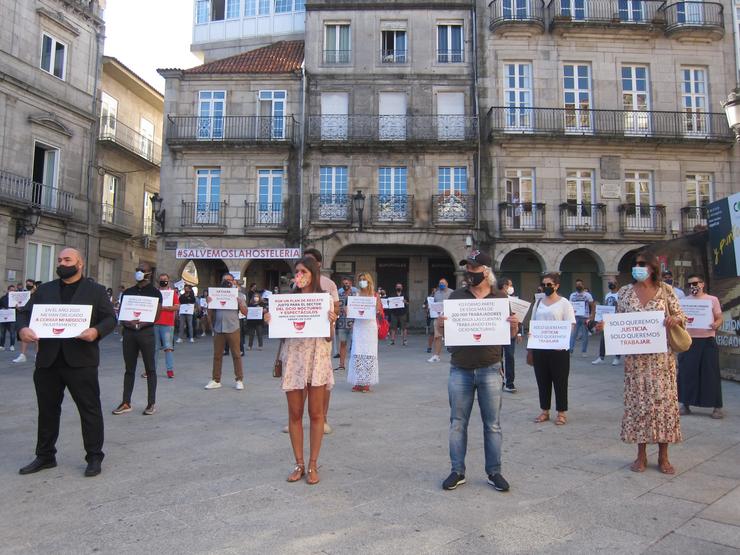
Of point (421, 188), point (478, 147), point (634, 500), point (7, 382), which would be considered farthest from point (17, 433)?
point (478, 147)

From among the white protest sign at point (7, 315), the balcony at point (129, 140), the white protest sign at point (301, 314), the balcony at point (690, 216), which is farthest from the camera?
the balcony at point (129, 140)

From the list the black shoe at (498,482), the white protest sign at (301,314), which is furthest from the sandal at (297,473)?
the black shoe at (498,482)

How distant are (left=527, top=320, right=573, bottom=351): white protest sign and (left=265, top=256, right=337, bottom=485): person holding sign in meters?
3.09

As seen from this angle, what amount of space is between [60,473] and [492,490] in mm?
3639

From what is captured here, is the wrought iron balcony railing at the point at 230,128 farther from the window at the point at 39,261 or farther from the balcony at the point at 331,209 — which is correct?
the window at the point at 39,261

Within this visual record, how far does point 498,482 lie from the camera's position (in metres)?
4.27

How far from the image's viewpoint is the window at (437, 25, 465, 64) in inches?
922

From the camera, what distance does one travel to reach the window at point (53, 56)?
72.3ft

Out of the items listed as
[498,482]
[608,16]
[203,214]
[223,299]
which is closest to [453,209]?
[203,214]

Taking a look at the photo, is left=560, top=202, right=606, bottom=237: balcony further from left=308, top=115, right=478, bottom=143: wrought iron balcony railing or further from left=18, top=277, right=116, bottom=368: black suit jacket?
left=18, top=277, right=116, bottom=368: black suit jacket

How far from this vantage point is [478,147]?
73.7 ft

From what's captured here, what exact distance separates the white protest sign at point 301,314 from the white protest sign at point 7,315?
1334 centimetres

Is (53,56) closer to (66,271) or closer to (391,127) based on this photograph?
(391,127)

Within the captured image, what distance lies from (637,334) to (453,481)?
2.08m
